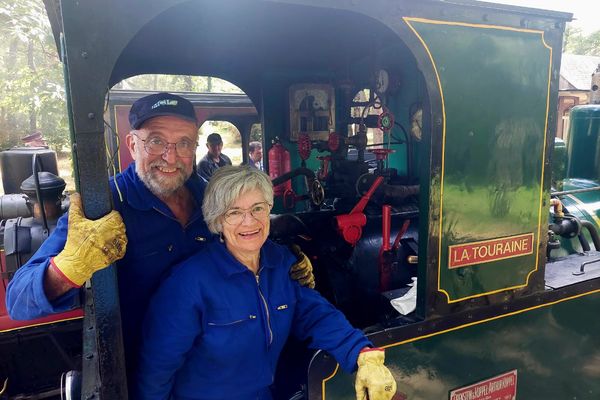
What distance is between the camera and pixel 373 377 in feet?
4.86

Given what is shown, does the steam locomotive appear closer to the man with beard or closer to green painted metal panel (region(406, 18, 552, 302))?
green painted metal panel (region(406, 18, 552, 302))

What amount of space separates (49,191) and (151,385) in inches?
81.5

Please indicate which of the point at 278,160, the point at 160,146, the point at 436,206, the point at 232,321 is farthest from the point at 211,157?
the point at 232,321

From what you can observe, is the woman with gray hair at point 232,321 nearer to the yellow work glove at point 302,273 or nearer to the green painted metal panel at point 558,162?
the yellow work glove at point 302,273

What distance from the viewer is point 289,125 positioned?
12.8 feet

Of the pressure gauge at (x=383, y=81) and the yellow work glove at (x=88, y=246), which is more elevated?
the pressure gauge at (x=383, y=81)

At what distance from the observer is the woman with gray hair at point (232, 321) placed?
1.40 metres

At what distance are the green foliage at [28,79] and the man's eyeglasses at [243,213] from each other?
1403 centimetres

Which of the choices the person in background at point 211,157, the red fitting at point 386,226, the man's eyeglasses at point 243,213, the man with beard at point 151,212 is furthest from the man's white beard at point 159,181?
the person in background at point 211,157

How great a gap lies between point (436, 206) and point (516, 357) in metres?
0.91

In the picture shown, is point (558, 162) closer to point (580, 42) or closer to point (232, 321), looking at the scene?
point (232, 321)

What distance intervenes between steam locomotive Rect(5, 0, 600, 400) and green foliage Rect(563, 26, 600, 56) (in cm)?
4386

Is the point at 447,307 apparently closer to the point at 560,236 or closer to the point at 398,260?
the point at 398,260

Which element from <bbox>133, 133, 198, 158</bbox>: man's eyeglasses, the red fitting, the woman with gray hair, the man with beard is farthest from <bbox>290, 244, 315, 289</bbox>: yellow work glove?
<bbox>133, 133, 198, 158</bbox>: man's eyeglasses
